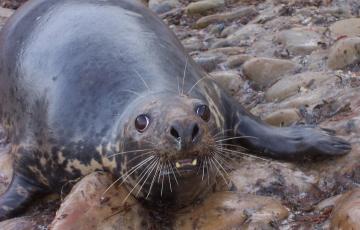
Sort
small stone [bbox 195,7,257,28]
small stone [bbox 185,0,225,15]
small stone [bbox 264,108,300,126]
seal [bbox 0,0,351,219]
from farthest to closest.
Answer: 1. small stone [bbox 185,0,225,15]
2. small stone [bbox 195,7,257,28]
3. small stone [bbox 264,108,300,126]
4. seal [bbox 0,0,351,219]

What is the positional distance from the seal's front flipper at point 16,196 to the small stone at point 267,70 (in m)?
2.17

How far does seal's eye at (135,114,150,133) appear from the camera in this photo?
3.98 m

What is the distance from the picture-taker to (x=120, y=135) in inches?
168

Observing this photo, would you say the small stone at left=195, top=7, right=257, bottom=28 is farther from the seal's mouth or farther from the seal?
the seal's mouth

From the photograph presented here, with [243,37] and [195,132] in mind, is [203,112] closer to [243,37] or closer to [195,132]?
[195,132]

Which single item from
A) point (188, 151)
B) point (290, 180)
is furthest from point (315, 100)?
point (188, 151)

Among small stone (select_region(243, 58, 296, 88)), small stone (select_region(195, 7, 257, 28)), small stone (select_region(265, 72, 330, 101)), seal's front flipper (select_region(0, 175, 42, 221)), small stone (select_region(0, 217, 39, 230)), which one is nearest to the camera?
small stone (select_region(0, 217, 39, 230))

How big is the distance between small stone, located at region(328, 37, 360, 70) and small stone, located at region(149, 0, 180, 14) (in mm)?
3994

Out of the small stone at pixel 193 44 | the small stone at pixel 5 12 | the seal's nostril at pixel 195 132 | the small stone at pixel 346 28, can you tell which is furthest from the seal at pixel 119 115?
the small stone at pixel 5 12

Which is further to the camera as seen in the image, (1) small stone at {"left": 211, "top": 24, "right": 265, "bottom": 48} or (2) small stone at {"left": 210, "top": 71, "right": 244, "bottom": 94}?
(1) small stone at {"left": 211, "top": 24, "right": 265, "bottom": 48}

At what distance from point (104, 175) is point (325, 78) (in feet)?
7.09

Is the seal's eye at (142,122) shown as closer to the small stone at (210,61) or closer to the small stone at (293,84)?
the small stone at (293,84)

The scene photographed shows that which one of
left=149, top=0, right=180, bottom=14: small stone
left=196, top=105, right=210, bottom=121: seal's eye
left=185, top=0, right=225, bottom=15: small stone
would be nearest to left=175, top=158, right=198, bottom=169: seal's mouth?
left=196, top=105, right=210, bottom=121: seal's eye

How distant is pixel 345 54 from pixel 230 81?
0.97m
